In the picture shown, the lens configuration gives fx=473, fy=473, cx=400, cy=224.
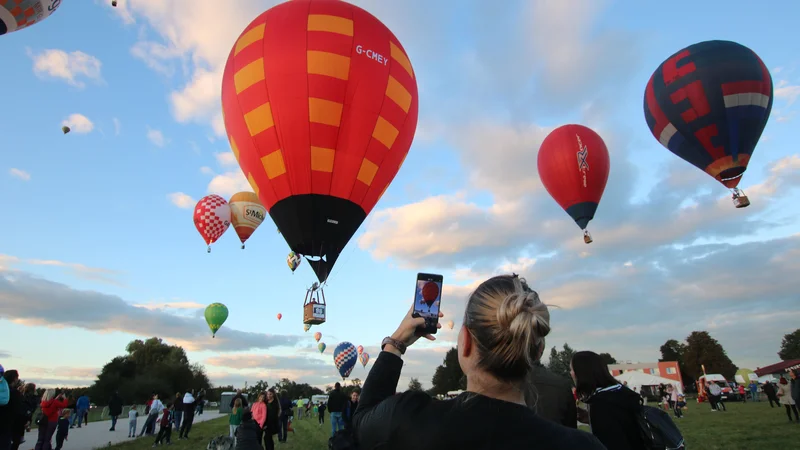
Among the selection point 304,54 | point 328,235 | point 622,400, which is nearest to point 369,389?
point 622,400

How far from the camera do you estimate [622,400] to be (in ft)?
9.40

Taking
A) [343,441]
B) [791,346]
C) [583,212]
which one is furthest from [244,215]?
[791,346]

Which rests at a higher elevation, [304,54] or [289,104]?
[304,54]

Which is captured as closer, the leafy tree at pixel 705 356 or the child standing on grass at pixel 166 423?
the child standing on grass at pixel 166 423

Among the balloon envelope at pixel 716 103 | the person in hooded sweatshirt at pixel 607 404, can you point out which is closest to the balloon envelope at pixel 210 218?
the balloon envelope at pixel 716 103

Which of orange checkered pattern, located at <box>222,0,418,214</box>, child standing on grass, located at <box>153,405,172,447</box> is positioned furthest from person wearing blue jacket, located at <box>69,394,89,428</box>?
orange checkered pattern, located at <box>222,0,418,214</box>

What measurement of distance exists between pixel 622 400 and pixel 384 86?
9.37m

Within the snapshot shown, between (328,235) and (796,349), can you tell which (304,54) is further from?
(796,349)

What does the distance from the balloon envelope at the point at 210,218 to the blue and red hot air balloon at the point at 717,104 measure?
1765cm

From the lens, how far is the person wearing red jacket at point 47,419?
339 inches

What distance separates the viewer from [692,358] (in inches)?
2776

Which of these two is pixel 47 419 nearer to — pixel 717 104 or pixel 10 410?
pixel 10 410

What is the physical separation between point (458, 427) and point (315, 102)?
9819 millimetres

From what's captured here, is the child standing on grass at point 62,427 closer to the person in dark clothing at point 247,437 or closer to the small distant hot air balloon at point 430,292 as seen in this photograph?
the person in dark clothing at point 247,437
